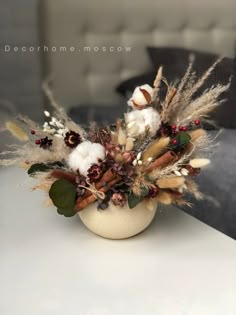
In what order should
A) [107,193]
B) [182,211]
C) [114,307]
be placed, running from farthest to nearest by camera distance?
[182,211]
[107,193]
[114,307]

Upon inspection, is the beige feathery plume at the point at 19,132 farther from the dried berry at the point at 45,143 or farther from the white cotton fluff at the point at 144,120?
the white cotton fluff at the point at 144,120

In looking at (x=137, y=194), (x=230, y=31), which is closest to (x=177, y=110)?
(x=137, y=194)

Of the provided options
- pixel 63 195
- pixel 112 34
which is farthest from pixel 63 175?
pixel 112 34

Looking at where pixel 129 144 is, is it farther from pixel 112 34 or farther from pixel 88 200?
pixel 112 34

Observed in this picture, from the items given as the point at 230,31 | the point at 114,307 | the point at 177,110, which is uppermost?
the point at 230,31

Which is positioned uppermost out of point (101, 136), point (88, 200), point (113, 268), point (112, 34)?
point (112, 34)

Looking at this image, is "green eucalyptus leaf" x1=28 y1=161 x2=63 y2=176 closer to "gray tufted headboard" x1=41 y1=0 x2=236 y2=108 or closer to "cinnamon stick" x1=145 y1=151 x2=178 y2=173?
"cinnamon stick" x1=145 y1=151 x2=178 y2=173

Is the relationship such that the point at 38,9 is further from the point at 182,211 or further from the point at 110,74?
the point at 182,211

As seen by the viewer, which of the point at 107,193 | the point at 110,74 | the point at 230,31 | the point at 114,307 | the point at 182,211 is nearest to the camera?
the point at 114,307
